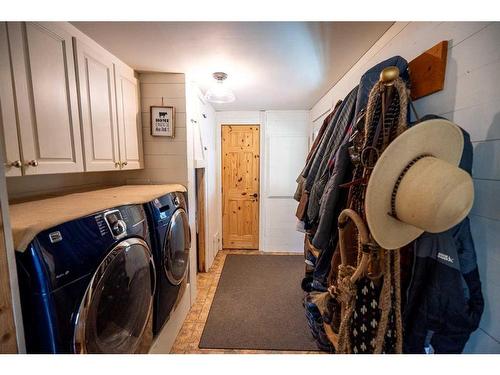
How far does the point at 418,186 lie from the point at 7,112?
1480mm

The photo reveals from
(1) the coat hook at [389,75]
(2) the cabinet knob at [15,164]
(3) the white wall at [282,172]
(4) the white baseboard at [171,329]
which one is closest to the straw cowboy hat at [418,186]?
(1) the coat hook at [389,75]

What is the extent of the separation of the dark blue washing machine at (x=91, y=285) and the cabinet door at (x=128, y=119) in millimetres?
713

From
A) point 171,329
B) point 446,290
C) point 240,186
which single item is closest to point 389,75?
point 446,290

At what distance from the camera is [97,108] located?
132cm

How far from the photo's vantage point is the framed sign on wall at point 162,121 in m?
1.81

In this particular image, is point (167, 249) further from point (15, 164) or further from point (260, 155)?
point (260, 155)

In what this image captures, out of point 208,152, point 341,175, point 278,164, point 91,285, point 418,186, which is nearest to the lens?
point 418,186

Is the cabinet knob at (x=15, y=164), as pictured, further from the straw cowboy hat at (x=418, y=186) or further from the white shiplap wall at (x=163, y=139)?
the straw cowboy hat at (x=418, y=186)

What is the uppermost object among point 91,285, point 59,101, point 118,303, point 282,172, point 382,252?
point 59,101

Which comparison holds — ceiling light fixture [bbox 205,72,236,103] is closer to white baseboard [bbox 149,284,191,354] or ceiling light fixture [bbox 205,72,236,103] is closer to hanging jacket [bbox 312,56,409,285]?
hanging jacket [bbox 312,56,409,285]

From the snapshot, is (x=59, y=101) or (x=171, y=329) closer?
(x=59, y=101)

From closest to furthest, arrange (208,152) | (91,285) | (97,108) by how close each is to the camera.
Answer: (91,285) < (97,108) < (208,152)
